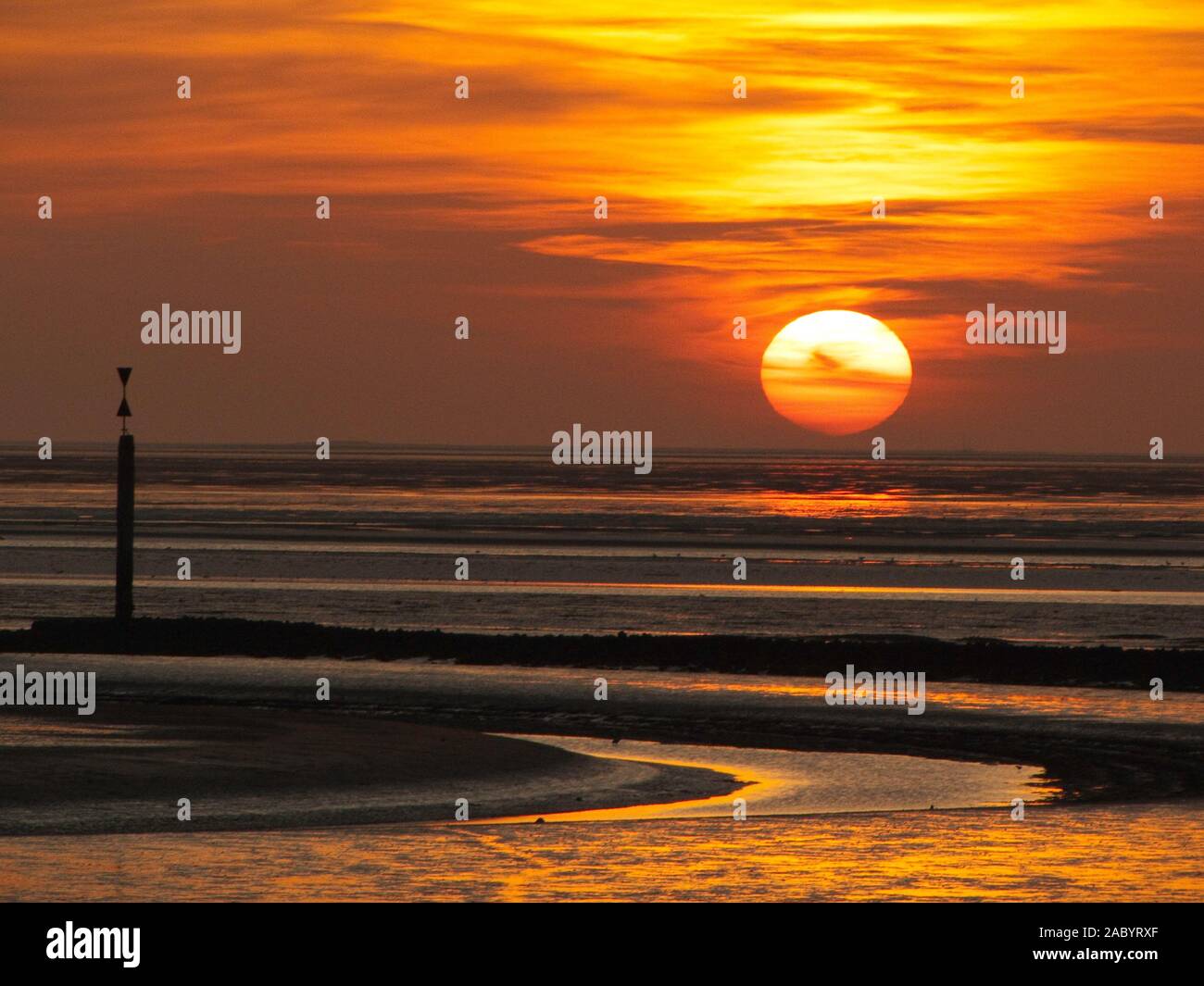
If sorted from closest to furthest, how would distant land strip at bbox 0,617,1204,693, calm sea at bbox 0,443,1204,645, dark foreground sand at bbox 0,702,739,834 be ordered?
dark foreground sand at bbox 0,702,739,834 < distant land strip at bbox 0,617,1204,693 < calm sea at bbox 0,443,1204,645

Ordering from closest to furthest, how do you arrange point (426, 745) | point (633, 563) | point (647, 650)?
point (426, 745) → point (647, 650) → point (633, 563)

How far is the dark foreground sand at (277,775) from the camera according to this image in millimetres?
18188

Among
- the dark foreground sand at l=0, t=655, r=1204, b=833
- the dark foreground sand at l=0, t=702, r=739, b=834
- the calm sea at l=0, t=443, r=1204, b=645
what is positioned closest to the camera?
the dark foreground sand at l=0, t=702, r=739, b=834

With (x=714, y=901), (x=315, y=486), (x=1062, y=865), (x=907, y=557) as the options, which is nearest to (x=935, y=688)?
(x=1062, y=865)

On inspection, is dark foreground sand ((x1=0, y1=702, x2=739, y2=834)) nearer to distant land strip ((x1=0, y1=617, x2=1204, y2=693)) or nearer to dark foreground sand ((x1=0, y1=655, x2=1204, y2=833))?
dark foreground sand ((x1=0, y1=655, x2=1204, y2=833))

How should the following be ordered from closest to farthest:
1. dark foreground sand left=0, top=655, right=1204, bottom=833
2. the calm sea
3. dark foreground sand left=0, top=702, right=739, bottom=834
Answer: dark foreground sand left=0, top=702, right=739, bottom=834 → dark foreground sand left=0, top=655, right=1204, bottom=833 → the calm sea

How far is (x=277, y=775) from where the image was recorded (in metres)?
20.7

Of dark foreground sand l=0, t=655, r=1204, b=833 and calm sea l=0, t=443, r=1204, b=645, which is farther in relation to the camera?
calm sea l=0, t=443, r=1204, b=645

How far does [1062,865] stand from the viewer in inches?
599

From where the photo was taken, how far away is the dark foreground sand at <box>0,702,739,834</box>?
1819 centimetres

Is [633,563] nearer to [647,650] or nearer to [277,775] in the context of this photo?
[647,650]

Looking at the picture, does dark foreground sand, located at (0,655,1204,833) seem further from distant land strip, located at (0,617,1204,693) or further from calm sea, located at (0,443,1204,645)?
calm sea, located at (0,443,1204,645)

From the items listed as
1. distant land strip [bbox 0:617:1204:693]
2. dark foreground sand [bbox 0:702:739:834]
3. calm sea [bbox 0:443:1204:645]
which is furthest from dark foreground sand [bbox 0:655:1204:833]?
calm sea [bbox 0:443:1204:645]

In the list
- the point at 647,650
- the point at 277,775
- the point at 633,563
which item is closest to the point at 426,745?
the point at 277,775
